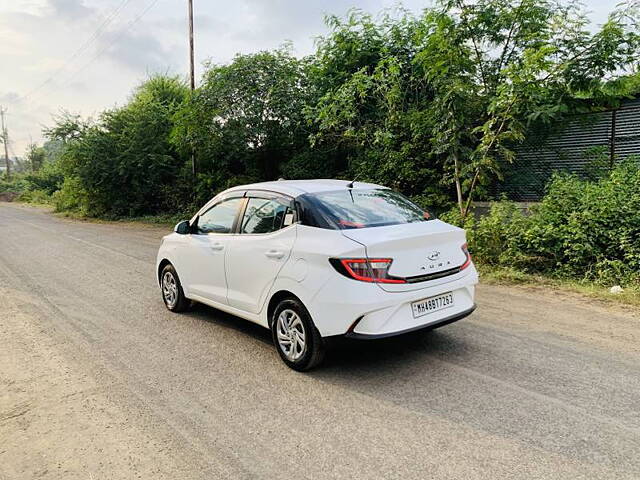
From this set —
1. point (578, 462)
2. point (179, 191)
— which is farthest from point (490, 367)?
point (179, 191)

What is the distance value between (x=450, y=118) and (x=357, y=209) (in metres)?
5.66

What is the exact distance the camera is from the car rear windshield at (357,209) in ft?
13.9

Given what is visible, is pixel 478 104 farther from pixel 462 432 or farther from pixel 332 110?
pixel 462 432

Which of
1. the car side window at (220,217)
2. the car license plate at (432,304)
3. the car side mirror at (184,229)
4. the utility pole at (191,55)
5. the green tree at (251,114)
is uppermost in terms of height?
the utility pole at (191,55)

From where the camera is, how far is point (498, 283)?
7348 millimetres

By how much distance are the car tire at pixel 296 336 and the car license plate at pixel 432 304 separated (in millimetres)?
850

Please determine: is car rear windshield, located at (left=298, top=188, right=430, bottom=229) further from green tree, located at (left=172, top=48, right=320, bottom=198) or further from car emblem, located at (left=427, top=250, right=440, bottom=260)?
green tree, located at (left=172, top=48, right=320, bottom=198)

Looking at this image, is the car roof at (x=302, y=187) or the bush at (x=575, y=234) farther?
the bush at (x=575, y=234)

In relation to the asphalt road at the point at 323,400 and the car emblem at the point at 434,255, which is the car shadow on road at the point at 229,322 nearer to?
the asphalt road at the point at 323,400

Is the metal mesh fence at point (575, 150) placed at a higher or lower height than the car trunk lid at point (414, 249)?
higher

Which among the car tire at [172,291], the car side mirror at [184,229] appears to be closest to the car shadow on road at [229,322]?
the car tire at [172,291]

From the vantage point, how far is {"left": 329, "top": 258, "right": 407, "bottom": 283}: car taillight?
379 cm

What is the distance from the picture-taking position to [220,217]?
541 centimetres

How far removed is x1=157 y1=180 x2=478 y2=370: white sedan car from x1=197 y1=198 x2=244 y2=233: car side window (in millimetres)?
19
